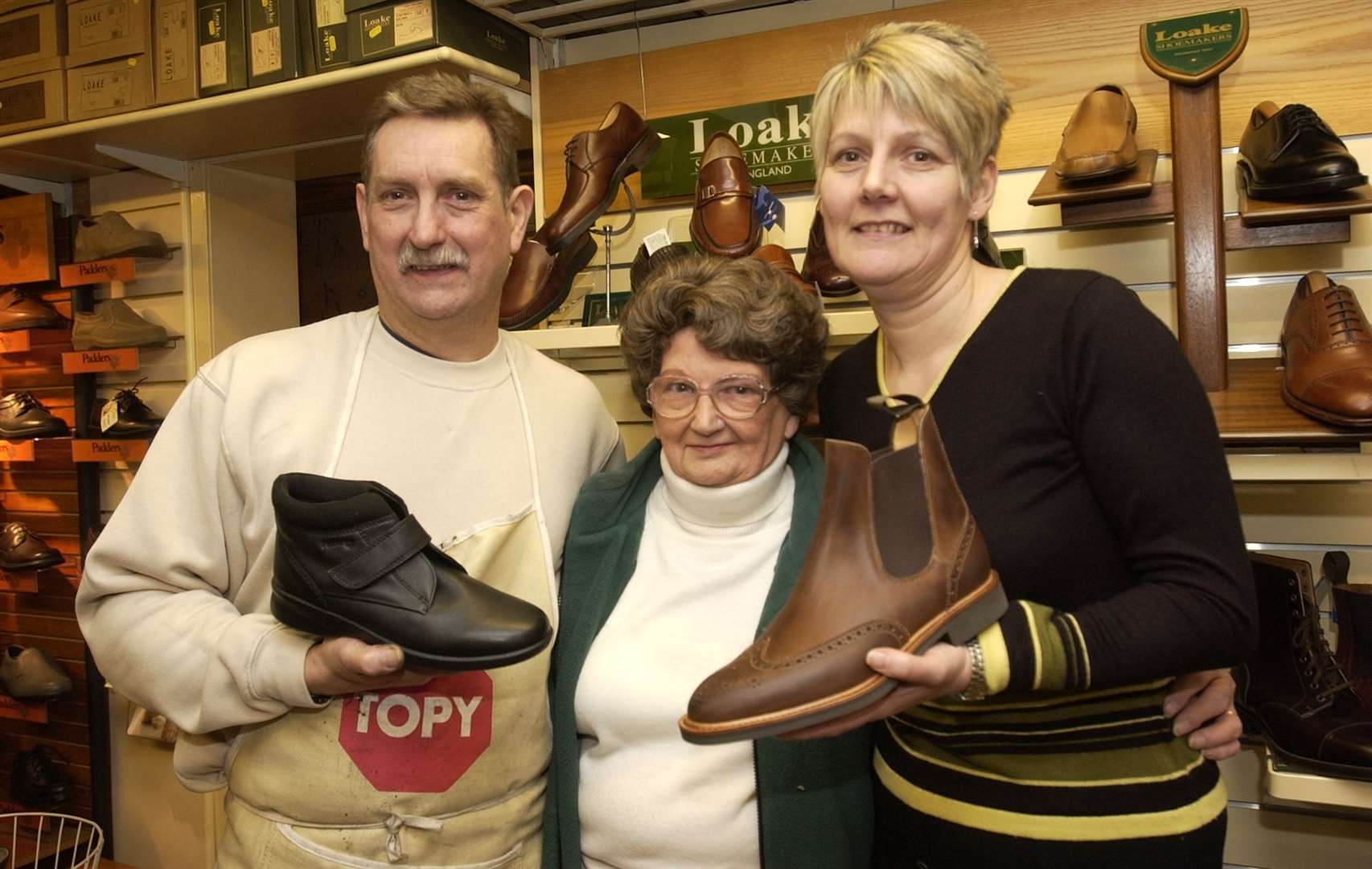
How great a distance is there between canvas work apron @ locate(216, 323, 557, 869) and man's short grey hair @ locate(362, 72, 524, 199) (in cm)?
48

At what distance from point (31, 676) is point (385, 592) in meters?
3.20

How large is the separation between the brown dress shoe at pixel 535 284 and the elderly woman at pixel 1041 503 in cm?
95

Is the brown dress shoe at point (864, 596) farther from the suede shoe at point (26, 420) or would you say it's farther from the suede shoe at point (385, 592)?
the suede shoe at point (26, 420)

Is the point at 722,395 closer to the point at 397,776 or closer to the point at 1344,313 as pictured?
the point at 397,776

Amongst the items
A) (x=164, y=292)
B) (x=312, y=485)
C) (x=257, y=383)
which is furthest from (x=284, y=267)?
(x=312, y=485)

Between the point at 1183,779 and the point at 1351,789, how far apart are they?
670 mm

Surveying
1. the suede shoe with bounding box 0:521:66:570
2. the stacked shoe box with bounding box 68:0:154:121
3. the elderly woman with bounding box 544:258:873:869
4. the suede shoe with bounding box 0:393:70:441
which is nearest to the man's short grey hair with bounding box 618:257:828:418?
the elderly woman with bounding box 544:258:873:869

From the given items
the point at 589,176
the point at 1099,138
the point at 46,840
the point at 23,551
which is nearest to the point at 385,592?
the point at 589,176

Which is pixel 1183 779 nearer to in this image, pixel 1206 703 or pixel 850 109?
pixel 1206 703

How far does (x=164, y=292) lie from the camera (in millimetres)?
3406

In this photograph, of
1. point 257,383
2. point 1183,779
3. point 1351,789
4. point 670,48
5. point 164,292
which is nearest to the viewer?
point 1183,779

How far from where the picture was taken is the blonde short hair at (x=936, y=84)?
1220 millimetres

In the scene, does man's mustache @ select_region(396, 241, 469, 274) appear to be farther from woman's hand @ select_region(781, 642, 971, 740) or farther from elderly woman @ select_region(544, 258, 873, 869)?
woman's hand @ select_region(781, 642, 971, 740)

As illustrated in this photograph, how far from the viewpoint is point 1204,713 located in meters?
1.23
